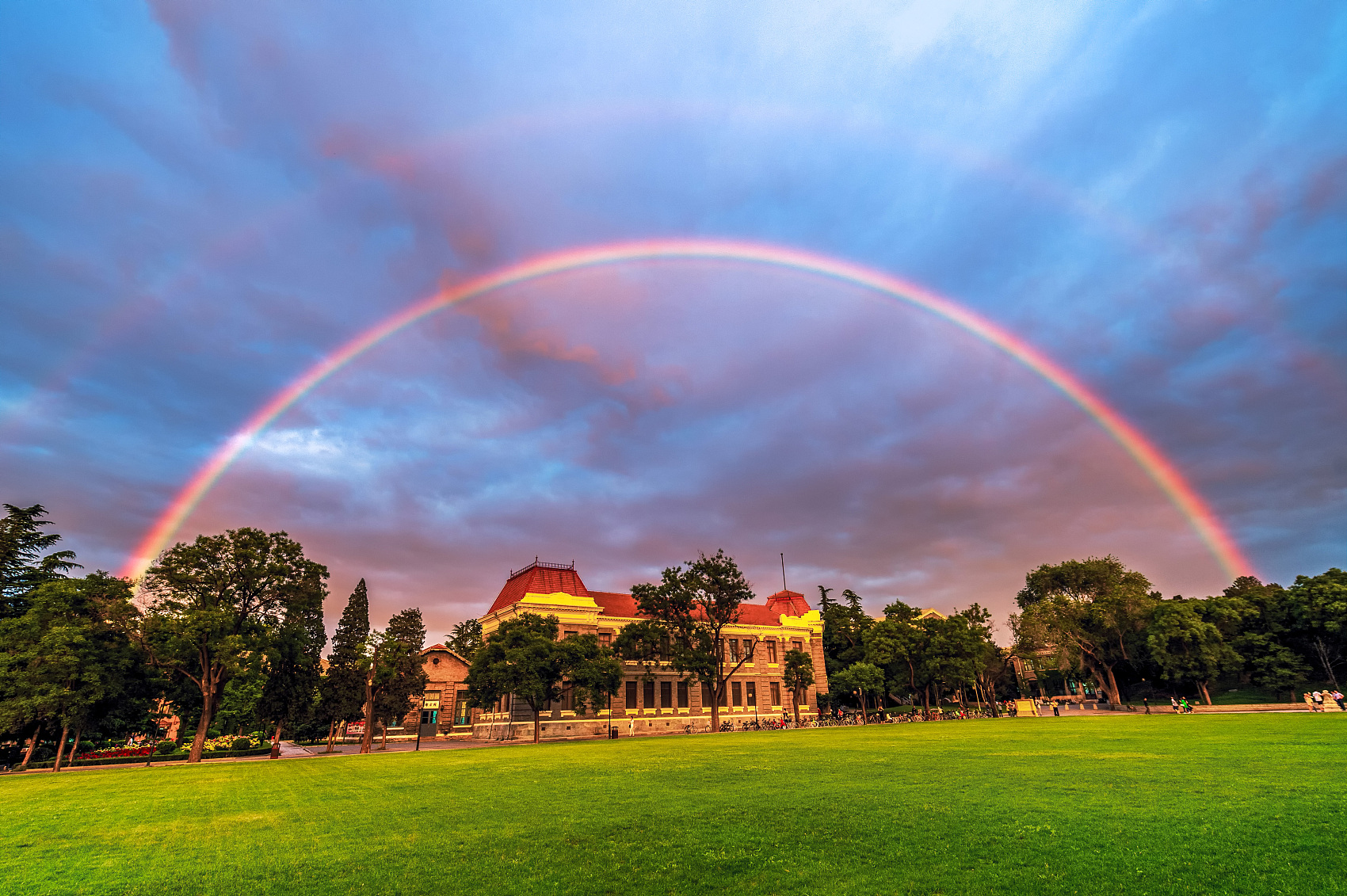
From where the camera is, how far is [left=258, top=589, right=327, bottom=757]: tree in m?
36.9

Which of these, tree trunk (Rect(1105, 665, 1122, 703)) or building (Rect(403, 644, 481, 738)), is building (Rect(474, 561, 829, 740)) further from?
tree trunk (Rect(1105, 665, 1122, 703))

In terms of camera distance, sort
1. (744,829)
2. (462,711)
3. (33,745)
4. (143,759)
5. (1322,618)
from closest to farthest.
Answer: (744,829), (33,745), (143,759), (1322,618), (462,711)

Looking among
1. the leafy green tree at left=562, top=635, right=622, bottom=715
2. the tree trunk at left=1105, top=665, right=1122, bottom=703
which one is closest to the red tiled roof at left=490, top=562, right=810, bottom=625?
the leafy green tree at left=562, top=635, right=622, bottom=715

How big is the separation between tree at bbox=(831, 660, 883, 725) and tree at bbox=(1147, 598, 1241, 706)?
22.1 meters

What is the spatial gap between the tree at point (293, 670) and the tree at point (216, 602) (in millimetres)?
718

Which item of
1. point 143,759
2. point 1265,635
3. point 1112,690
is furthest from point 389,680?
point 1265,635

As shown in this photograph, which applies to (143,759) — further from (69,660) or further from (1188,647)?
(1188,647)

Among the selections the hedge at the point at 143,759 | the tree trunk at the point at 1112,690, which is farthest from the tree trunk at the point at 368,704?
the tree trunk at the point at 1112,690

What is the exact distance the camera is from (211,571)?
116 ft

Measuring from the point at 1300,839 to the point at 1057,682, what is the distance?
304ft

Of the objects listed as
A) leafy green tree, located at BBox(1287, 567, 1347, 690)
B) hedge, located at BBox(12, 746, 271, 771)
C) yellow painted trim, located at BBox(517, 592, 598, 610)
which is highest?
yellow painted trim, located at BBox(517, 592, 598, 610)

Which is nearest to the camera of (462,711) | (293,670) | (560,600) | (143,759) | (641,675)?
(143,759)

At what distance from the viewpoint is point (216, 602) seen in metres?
34.9

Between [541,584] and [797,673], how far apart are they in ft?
81.0
